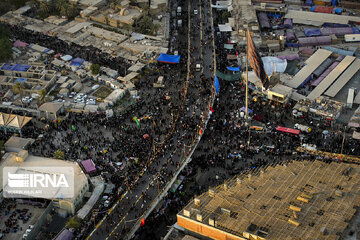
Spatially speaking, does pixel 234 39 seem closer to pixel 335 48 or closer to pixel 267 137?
pixel 335 48

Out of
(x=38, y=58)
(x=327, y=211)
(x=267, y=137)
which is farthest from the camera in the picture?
(x=38, y=58)

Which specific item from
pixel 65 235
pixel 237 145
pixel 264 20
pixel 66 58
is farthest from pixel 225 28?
pixel 65 235

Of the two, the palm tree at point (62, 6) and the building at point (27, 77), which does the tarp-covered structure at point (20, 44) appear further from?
the palm tree at point (62, 6)

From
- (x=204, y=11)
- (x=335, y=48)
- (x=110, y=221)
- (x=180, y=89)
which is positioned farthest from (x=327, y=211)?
(x=204, y=11)

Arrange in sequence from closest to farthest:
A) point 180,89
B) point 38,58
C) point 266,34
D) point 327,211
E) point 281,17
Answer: point 327,211 < point 180,89 < point 38,58 < point 266,34 < point 281,17

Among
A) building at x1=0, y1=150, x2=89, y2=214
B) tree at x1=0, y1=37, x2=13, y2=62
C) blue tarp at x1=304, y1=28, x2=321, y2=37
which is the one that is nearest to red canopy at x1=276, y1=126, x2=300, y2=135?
building at x1=0, y1=150, x2=89, y2=214

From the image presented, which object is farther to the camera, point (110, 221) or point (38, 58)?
point (38, 58)
